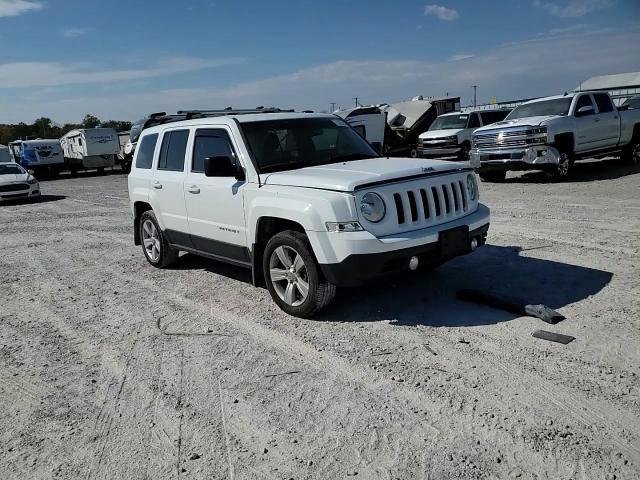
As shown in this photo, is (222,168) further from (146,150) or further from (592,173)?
(592,173)

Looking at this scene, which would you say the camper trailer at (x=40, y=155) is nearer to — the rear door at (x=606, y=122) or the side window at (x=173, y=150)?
the side window at (x=173, y=150)

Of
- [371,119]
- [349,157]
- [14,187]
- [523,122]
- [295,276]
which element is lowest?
[295,276]

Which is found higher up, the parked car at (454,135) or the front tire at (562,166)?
the parked car at (454,135)

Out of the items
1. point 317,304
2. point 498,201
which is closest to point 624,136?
point 498,201

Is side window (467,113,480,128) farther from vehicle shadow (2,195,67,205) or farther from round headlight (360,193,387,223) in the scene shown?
round headlight (360,193,387,223)

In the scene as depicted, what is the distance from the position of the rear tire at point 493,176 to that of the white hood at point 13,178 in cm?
1486

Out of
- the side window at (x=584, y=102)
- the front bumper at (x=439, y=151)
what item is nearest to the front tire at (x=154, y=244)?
the side window at (x=584, y=102)

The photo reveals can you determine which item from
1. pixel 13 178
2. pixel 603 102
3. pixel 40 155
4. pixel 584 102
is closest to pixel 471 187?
pixel 584 102

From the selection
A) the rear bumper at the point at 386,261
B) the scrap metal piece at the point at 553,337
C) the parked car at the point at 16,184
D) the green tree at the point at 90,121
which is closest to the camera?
the scrap metal piece at the point at 553,337

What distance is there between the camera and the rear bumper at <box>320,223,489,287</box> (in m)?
4.51

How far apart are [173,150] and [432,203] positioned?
336 cm

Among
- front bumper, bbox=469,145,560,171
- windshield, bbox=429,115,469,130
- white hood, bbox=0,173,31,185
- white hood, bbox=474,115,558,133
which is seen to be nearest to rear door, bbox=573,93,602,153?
white hood, bbox=474,115,558,133

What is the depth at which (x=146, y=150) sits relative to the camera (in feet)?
24.2

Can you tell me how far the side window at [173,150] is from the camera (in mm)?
6500
